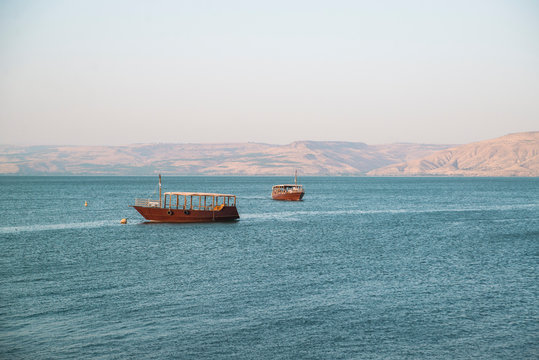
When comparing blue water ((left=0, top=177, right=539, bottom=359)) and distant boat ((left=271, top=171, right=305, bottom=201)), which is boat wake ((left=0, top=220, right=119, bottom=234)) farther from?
distant boat ((left=271, top=171, right=305, bottom=201))

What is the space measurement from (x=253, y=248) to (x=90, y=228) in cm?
3256

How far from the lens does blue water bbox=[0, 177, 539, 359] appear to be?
31.0 m

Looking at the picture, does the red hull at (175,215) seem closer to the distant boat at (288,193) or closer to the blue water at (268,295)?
the blue water at (268,295)

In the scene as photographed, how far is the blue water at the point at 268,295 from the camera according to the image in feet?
102

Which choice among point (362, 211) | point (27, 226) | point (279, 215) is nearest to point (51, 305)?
point (27, 226)

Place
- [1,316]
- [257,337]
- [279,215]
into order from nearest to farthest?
1. [257,337]
2. [1,316]
3. [279,215]

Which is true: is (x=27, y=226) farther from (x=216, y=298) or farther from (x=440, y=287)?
(x=440, y=287)

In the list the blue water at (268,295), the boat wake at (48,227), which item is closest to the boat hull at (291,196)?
the boat wake at (48,227)

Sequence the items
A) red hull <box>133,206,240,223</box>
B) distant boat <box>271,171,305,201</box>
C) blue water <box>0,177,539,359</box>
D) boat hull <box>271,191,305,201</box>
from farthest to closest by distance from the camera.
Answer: distant boat <box>271,171,305,201</box> → boat hull <box>271,191,305,201</box> → red hull <box>133,206,240,223</box> → blue water <box>0,177,539,359</box>

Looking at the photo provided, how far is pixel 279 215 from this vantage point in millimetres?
109812

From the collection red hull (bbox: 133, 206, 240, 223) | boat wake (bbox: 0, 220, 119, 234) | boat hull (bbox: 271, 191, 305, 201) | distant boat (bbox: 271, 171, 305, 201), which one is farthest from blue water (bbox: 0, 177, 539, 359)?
distant boat (bbox: 271, 171, 305, 201)

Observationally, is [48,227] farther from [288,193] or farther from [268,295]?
[288,193]

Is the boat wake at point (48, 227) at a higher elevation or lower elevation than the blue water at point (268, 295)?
higher

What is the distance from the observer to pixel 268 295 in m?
41.1
